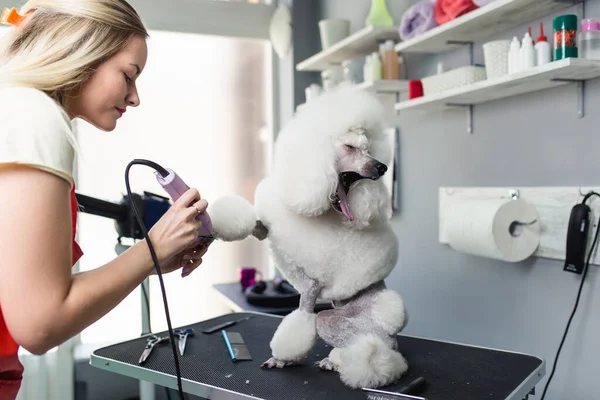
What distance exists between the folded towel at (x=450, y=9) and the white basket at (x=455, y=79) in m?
0.16

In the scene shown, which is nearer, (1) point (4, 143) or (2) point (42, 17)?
(1) point (4, 143)

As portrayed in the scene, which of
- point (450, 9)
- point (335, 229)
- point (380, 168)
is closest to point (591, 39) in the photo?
point (450, 9)

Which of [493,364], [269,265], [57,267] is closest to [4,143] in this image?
[57,267]

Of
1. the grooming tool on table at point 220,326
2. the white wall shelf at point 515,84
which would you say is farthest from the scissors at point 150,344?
the white wall shelf at point 515,84

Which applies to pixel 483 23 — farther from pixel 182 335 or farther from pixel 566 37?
pixel 182 335

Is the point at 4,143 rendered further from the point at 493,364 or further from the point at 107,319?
the point at 107,319

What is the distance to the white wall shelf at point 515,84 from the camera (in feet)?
3.70

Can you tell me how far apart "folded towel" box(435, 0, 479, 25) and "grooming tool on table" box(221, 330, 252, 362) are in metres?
1.07

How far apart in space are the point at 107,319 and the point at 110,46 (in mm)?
1883

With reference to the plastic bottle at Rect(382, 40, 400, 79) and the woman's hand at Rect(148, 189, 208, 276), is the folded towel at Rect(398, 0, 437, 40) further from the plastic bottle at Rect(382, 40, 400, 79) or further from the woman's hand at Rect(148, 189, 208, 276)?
the woman's hand at Rect(148, 189, 208, 276)

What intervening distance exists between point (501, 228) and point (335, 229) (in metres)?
0.54

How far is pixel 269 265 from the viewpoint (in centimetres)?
267

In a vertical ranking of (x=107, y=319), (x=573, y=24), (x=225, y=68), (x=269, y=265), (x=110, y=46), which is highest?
(x=225, y=68)

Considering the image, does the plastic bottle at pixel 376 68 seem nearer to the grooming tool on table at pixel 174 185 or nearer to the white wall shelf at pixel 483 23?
the white wall shelf at pixel 483 23
